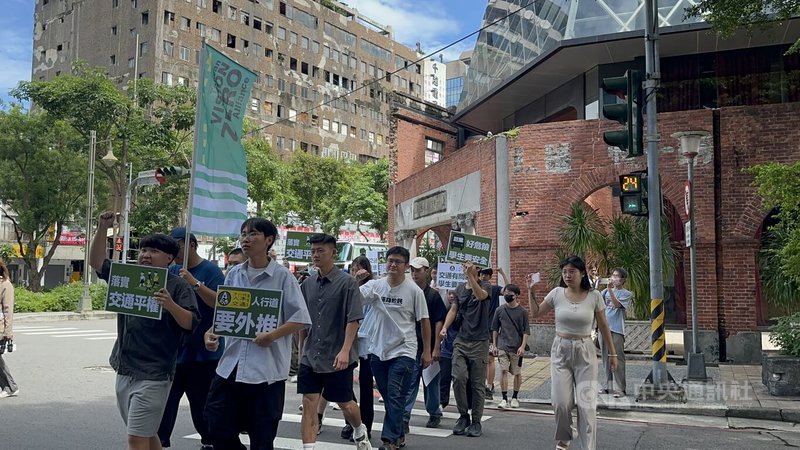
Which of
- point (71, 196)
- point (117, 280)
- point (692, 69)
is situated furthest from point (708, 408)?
point (71, 196)

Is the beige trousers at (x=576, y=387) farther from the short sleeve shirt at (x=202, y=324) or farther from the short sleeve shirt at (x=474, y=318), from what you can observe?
the short sleeve shirt at (x=202, y=324)

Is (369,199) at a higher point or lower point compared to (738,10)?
higher

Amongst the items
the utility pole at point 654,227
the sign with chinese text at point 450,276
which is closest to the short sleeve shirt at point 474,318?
the sign with chinese text at point 450,276

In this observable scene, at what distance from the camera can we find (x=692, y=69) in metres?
18.9

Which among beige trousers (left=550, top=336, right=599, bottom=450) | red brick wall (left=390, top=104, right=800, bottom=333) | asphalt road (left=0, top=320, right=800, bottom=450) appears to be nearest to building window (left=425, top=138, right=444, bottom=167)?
red brick wall (left=390, top=104, right=800, bottom=333)

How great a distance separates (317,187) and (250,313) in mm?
42810

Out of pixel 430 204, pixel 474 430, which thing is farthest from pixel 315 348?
pixel 430 204

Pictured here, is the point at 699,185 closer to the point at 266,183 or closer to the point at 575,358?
the point at 575,358

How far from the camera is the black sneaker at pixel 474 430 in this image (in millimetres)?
7871

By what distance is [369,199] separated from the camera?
43.7 meters

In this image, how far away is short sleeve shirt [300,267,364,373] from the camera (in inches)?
240

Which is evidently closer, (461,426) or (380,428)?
(461,426)

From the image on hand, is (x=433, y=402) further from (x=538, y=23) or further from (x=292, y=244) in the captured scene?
(x=538, y=23)

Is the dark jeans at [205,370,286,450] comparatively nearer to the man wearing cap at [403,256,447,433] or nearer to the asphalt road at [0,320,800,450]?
the asphalt road at [0,320,800,450]
